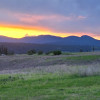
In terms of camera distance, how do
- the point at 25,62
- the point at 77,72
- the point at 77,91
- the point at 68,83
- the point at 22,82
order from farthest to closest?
the point at 25,62, the point at 77,72, the point at 22,82, the point at 68,83, the point at 77,91

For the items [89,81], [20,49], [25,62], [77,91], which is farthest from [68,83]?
[20,49]

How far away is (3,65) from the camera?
109 feet

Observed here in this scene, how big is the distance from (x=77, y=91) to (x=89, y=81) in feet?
9.30

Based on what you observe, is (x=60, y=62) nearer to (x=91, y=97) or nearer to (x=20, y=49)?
(x=91, y=97)

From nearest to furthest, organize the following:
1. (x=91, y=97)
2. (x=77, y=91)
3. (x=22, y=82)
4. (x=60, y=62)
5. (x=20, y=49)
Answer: (x=91, y=97) → (x=77, y=91) → (x=22, y=82) → (x=60, y=62) → (x=20, y=49)

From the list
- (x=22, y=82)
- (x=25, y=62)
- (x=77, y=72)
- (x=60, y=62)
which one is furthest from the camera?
(x=25, y=62)

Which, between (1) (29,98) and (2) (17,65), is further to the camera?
(2) (17,65)

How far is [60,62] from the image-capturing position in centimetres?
3142

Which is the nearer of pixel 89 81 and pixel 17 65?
pixel 89 81

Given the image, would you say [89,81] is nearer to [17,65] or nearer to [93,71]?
[93,71]

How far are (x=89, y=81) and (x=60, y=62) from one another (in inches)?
722

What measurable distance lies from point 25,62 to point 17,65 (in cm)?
164

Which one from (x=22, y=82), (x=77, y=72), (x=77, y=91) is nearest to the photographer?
(x=77, y=91)

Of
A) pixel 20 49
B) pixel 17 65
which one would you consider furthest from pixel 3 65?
pixel 20 49
